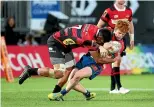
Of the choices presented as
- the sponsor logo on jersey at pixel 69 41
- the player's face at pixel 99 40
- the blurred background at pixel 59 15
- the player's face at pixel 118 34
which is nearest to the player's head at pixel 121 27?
the player's face at pixel 118 34

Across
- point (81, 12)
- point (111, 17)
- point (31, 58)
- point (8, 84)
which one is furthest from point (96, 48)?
point (81, 12)

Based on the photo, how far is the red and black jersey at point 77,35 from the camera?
14000mm

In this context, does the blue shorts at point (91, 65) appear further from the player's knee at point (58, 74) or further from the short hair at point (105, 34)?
the short hair at point (105, 34)

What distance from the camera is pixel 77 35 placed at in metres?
14.2

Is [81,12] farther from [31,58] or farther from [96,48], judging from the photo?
[96,48]

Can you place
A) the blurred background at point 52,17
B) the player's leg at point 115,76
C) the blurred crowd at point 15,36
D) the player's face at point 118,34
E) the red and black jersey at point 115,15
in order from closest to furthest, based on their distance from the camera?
the player's face at point 118,34 < the red and black jersey at point 115,15 < the player's leg at point 115,76 < the blurred crowd at point 15,36 < the blurred background at point 52,17

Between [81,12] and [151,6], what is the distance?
2.39 m

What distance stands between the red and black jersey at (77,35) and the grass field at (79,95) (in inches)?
44.7

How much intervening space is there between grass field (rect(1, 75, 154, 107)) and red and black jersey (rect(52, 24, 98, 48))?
44.7 inches

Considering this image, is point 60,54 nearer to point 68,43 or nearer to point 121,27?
point 68,43

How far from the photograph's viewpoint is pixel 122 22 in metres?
14.3

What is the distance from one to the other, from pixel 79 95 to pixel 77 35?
7.68 ft

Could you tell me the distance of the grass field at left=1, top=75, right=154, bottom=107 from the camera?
45.8 feet

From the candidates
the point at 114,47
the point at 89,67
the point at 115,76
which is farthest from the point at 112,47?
the point at 115,76
